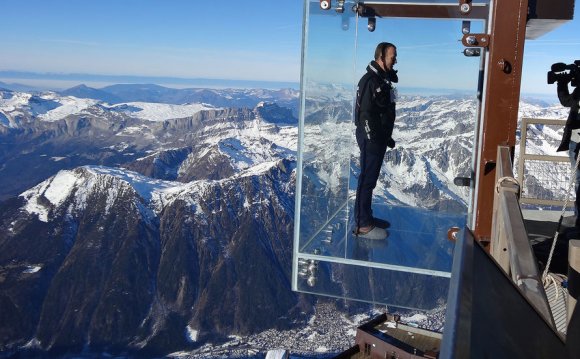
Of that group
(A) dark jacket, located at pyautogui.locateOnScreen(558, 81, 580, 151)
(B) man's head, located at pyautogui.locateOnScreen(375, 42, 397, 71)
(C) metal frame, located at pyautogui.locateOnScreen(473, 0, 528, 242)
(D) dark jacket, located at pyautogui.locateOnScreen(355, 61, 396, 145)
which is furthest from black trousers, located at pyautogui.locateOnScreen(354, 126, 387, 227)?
(A) dark jacket, located at pyautogui.locateOnScreen(558, 81, 580, 151)

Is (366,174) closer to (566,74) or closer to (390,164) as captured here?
(390,164)

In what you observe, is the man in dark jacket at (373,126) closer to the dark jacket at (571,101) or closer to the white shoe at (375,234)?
the white shoe at (375,234)

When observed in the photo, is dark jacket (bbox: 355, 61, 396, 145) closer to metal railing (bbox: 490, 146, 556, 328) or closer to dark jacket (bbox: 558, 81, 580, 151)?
dark jacket (bbox: 558, 81, 580, 151)

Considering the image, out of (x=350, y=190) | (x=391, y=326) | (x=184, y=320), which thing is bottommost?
(x=184, y=320)

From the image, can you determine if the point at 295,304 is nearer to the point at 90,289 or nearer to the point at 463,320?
the point at 90,289

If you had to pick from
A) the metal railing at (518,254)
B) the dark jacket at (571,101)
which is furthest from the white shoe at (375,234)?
the metal railing at (518,254)

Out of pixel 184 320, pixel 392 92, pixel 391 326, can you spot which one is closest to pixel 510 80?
pixel 392 92
